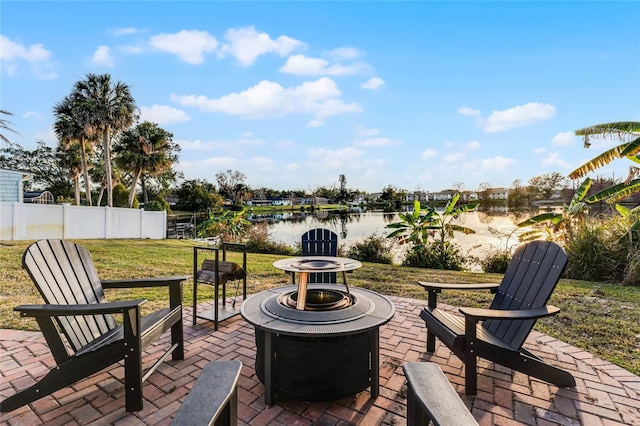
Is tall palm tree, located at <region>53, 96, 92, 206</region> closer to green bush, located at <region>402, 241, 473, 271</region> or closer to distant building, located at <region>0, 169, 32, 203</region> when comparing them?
distant building, located at <region>0, 169, 32, 203</region>

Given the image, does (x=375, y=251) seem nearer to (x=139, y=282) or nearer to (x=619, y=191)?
(x=619, y=191)

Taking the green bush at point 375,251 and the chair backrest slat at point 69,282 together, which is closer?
the chair backrest slat at point 69,282

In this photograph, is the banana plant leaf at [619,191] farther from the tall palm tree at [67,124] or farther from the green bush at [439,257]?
the tall palm tree at [67,124]

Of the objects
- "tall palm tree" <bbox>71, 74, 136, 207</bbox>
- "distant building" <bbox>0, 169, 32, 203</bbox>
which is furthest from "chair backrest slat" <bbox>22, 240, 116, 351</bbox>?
"tall palm tree" <bbox>71, 74, 136, 207</bbox>

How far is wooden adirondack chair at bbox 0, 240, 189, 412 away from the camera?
207cm

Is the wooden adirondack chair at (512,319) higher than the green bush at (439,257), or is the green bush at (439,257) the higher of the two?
the wooden adirondack chair at (512,319)

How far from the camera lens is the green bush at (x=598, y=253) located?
653 cm

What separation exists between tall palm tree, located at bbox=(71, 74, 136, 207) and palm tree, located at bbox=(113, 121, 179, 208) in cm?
177

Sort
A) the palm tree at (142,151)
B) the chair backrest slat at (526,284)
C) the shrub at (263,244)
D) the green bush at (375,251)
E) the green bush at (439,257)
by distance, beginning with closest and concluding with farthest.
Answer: the chair backrest slat at (526,284), the green bush at (439,257), the green bush at (375,251), the shrub at (263,244), the palm tree at (142,151)

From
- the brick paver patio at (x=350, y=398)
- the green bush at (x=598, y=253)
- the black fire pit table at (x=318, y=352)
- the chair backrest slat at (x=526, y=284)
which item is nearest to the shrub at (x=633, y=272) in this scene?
the green bush at (x=598, y=253)

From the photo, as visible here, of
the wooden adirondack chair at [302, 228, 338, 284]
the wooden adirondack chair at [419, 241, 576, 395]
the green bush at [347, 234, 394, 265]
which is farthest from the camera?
the green bush at [347, 234, 394, 265]

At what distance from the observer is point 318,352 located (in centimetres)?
223

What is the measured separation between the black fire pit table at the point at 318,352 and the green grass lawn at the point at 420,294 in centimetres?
248

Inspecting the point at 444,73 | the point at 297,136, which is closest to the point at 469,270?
the point at 444,73
